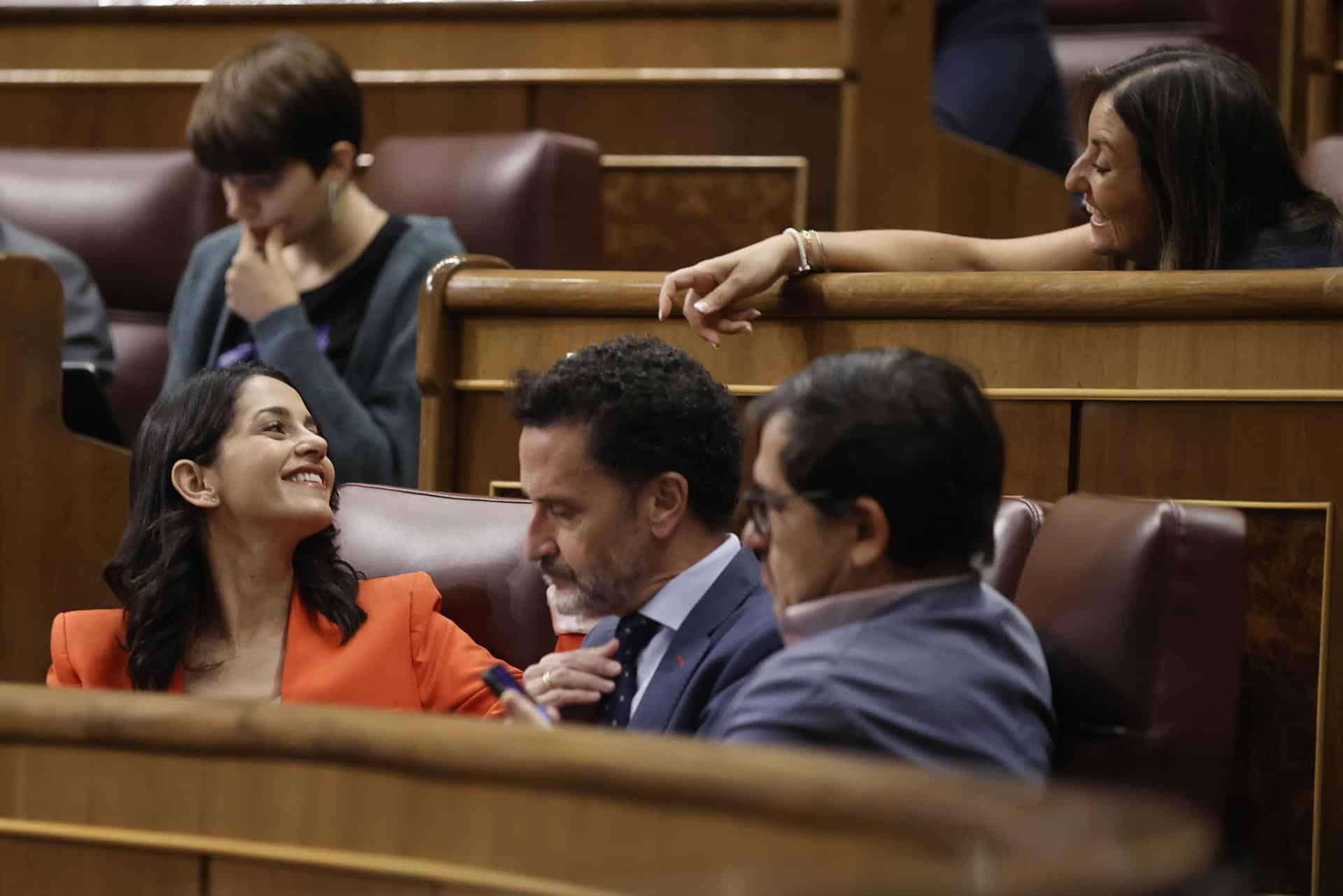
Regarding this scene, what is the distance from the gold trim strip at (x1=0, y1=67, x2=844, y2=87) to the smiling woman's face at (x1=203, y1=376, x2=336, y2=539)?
855 mm

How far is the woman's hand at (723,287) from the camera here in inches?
43.9

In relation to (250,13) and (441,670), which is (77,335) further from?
(441,670)

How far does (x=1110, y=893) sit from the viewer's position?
45 cm

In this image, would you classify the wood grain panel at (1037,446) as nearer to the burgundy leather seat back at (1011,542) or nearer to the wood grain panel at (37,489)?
the burgundy leather seat back at (1011,542)

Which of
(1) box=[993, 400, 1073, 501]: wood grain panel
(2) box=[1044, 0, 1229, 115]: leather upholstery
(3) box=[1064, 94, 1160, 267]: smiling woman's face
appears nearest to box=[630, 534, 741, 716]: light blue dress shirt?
(1) box=[993, 400, 1073, 501]: wood grain panel

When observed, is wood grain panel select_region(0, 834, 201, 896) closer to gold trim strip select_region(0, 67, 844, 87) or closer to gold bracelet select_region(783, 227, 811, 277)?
gold bracelet select_region(783, 227, 811, 277)

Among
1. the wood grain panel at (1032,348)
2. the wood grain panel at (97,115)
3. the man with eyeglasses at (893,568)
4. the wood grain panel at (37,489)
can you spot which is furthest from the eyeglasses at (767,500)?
the wood grain panel at (97,115)

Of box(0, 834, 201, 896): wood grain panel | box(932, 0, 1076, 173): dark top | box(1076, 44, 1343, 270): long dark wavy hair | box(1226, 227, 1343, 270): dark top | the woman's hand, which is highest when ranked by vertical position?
box(932, 0, 1076, 173): dark top

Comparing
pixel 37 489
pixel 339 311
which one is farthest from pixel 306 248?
pixel 37 489

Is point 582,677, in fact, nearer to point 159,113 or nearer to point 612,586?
point 612,586

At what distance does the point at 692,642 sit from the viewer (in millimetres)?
900

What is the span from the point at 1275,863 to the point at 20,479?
100cm

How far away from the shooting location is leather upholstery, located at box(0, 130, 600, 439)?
1759 mm

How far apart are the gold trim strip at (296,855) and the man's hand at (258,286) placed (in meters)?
0.87
